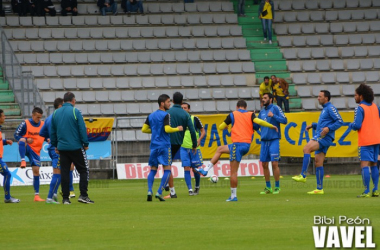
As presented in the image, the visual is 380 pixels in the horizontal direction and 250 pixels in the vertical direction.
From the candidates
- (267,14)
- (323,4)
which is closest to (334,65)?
(267,14)

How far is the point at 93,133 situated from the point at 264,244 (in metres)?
20.1

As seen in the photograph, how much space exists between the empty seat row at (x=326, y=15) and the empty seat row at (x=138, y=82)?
5026mm

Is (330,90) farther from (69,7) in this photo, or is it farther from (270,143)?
(270,143)

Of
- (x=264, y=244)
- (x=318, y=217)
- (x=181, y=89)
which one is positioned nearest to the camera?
(x=264, y=244)

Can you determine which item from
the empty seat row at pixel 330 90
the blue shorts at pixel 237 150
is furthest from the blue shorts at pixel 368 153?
the empty seat row at pixel 330 90

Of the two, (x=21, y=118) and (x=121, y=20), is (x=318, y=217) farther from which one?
(x=121, y=20)

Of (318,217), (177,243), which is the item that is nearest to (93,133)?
(318,217)

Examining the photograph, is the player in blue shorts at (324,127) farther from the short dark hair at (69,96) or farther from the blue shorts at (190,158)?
the short dark hair at (69,96)

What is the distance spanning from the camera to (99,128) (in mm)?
28719

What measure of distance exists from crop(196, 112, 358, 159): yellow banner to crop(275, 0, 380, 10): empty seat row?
10482 millimetres

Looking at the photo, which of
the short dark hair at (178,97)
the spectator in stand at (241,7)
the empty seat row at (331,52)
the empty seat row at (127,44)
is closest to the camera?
the short dark hair at (178,97)

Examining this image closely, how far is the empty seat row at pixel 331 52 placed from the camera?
3606 centimetres

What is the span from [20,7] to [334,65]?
14332mm

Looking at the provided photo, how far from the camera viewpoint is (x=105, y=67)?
113ft
